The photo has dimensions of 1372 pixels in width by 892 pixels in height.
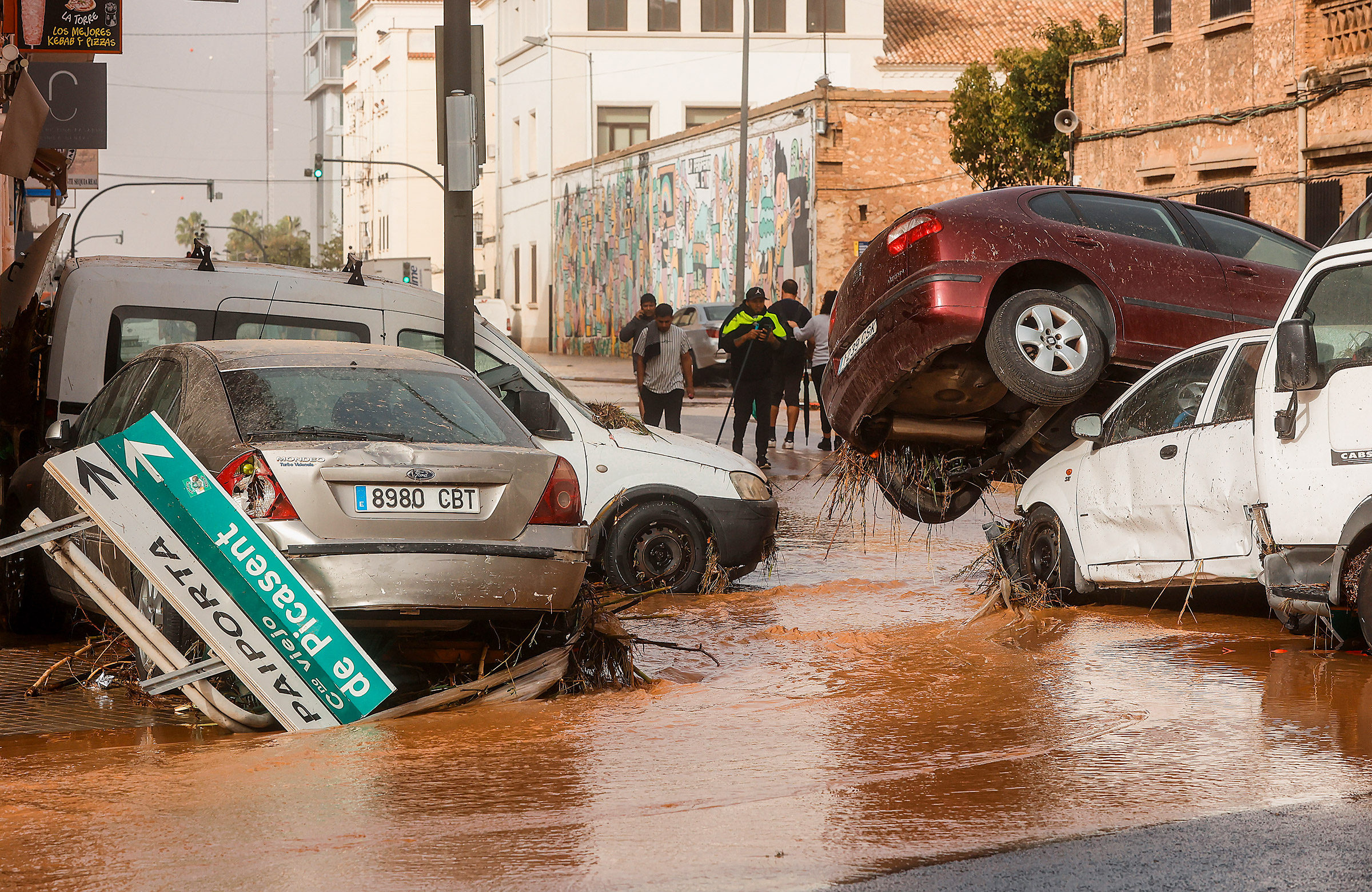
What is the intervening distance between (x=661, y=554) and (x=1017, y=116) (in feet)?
110

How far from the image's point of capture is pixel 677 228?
50.2m

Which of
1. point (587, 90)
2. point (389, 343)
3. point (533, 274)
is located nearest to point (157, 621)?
point (389, 343)

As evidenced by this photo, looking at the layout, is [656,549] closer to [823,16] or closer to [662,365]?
[662,365]

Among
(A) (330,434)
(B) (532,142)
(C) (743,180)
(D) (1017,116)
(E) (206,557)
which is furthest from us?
(B) (532,142)

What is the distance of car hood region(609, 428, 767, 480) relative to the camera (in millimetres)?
9812

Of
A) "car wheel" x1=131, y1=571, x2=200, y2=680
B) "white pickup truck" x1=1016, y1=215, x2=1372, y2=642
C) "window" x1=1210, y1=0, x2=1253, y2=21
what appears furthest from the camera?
"window" x1=1210, y1=0, x2=1253, y2=21

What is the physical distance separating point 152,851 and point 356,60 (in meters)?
108

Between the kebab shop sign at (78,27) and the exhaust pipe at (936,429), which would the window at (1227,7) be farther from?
the exhaust pipe at (936,429)

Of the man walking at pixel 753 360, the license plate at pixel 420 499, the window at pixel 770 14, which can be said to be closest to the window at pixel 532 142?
the window at pixel 770 14

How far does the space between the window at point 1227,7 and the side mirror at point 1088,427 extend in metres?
17.5

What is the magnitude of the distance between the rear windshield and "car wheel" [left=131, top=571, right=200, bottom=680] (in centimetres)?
74

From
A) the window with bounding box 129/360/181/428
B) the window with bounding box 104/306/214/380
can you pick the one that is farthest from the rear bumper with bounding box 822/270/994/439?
the window with bounding box 129/360/181/428

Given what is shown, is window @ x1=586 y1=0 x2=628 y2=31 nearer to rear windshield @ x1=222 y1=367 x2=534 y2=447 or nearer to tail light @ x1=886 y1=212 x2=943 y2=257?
tail light @ x1=886 y1=212 x2=943 y2=257

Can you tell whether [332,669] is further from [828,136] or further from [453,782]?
[828,136]
